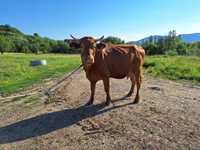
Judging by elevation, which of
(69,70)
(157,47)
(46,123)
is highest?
(46,123)

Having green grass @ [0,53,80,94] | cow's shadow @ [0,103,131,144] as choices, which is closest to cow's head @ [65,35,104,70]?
cow's shadow @ [0,103,131,144]

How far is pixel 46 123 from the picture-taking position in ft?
30.0

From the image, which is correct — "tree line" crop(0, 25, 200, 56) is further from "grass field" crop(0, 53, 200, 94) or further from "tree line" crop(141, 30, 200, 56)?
"grass field" crop(0, 53, 200, 94)

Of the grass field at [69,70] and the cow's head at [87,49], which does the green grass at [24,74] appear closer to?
the grass field at [69,70]

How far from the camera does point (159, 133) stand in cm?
754

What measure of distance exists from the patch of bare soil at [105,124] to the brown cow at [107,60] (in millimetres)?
845

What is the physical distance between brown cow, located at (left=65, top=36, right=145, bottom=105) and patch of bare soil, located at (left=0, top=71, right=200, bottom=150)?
33.3 inches

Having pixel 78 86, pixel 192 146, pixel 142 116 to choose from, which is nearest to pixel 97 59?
pixel 142 116

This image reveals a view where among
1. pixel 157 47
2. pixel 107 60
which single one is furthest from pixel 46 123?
pixel 157 47

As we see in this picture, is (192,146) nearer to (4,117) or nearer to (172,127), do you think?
(172,127)

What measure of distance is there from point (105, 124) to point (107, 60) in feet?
7.58

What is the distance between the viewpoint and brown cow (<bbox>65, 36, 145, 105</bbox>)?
9305 millimetres

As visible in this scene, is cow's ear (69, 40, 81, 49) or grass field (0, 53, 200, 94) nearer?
cow's ear (69, 40, 81, 49)

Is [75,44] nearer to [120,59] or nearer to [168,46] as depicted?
[120,59]
